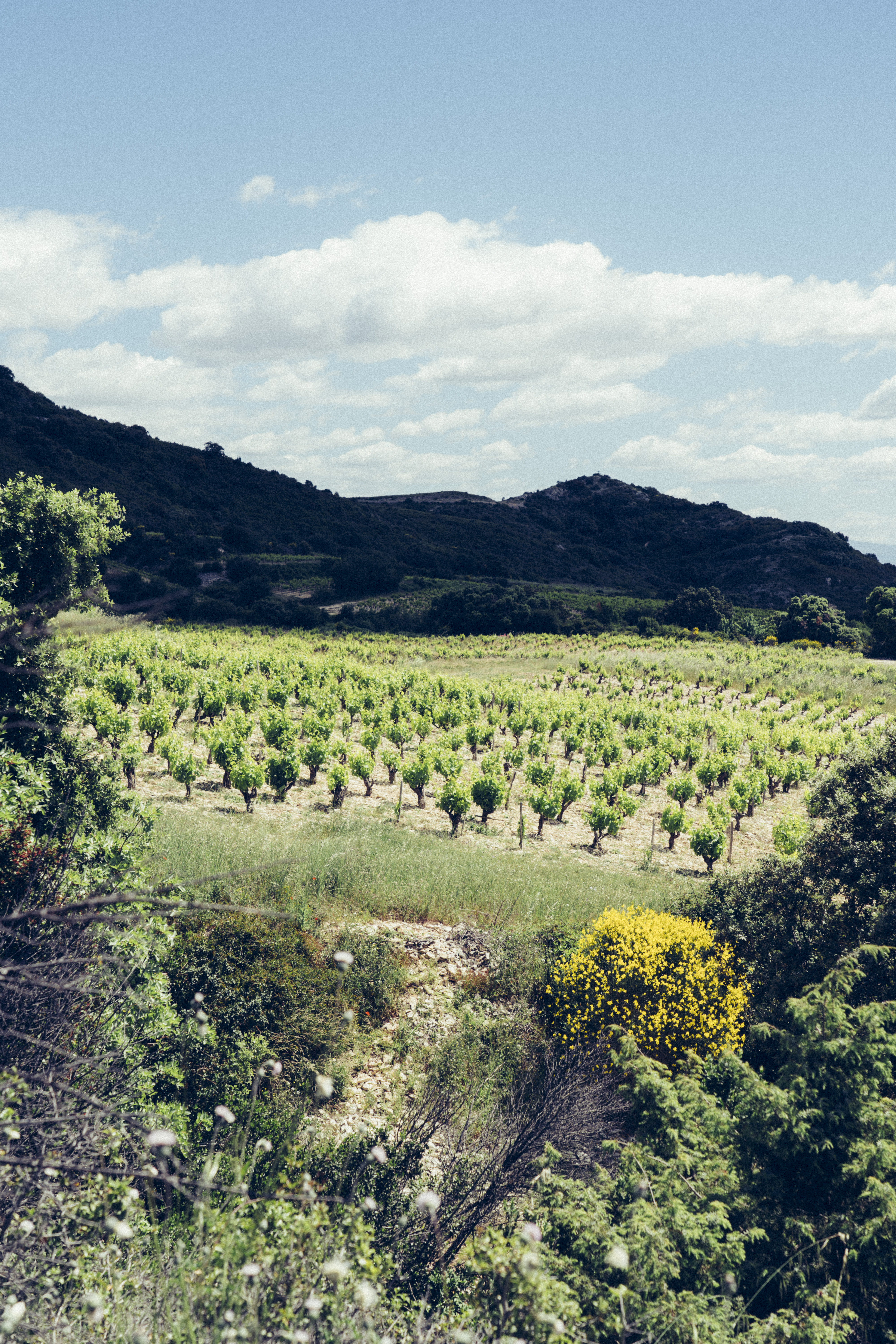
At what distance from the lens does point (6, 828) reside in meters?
9.74

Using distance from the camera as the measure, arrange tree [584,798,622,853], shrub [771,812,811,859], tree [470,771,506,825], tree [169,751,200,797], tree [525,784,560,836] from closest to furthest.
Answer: shrub [771,812,811,859]
tree [169,751,200,797]
tree [584,798,622,853]
tree [525,784,560,836]
tree [470,771,506,825]

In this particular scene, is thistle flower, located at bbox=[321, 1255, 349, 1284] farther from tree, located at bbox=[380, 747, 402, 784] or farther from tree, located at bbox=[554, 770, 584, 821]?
tree, located at bbox=[380, 747, 402, 784]

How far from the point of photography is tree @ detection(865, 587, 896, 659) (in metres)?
62.7

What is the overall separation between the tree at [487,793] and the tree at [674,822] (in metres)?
5.10

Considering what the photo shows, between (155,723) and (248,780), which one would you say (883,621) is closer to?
(248,780)

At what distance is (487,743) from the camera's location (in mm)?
31062

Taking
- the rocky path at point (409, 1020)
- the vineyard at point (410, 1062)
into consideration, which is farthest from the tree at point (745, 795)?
the rocky path at point (409, 1020)

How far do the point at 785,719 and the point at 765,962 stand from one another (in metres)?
30.3

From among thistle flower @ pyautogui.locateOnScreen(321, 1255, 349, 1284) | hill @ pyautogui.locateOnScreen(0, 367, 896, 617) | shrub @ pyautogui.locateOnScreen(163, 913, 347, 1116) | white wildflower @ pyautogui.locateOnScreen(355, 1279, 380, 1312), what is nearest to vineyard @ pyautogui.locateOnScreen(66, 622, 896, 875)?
shrub @ pyautogui.locateOnScreen(163, 913, 347, 1116)

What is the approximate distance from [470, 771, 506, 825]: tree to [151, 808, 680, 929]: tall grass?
4702mm

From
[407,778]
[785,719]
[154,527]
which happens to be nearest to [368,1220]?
[407,778]

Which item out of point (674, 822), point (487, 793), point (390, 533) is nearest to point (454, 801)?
point (487, 793)

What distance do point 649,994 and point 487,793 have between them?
12244 millimetres

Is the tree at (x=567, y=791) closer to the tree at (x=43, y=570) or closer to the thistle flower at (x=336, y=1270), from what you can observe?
the tree at (x=43, y=570)
